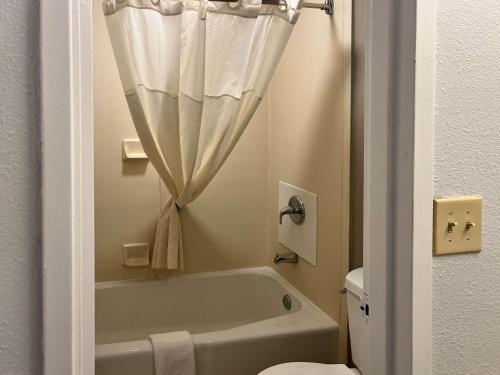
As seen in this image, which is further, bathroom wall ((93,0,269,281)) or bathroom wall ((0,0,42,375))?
bathroom wall ((93,0,269,281))

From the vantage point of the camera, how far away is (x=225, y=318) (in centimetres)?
310

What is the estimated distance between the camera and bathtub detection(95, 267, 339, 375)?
2.23 meters

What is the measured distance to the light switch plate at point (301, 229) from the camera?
8.38 ft

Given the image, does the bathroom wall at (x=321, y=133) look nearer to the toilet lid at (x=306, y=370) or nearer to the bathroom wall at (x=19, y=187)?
the toilet lid at (x=306, y=370)

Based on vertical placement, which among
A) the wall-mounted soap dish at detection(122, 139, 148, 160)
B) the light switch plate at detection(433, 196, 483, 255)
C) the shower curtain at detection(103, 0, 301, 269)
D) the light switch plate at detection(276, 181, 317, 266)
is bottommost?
the light switch plate at detection(276, 181, 317, 266)

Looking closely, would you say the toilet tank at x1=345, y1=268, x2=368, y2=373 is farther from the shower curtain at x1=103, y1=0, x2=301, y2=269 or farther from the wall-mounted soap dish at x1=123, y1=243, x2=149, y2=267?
the wall-mounted soap dish at x1=123, y1=243, x2=149, y2=267

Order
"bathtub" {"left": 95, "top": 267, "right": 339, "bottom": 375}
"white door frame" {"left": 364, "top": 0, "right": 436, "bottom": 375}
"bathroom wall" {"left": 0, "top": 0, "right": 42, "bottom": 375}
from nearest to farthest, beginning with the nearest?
"bathroom wall" {"left": 0, "top": 0, "right": 42, "bottom": 375} < "white door frame" {"left": 364, "top": 0, "right": 436, "bottom": 375} < "bathtub" {"left": 95, "top": 267, "right": 339, "bottom": 375}

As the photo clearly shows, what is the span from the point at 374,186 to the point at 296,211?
1.58 m

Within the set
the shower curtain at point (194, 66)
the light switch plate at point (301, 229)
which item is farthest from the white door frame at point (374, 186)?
the light switch plate at point (301, 229)

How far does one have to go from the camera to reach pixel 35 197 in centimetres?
84

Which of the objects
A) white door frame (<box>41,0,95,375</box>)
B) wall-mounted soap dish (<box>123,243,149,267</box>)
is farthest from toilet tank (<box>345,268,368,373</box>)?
wall-mounted soap dish (<box>123,243,149,267</box>)

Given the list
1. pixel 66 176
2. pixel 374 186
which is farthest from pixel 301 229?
pixel 66 176

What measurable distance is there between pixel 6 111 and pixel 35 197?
13 centimetres

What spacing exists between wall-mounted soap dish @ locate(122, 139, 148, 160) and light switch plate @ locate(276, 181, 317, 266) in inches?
28.7
